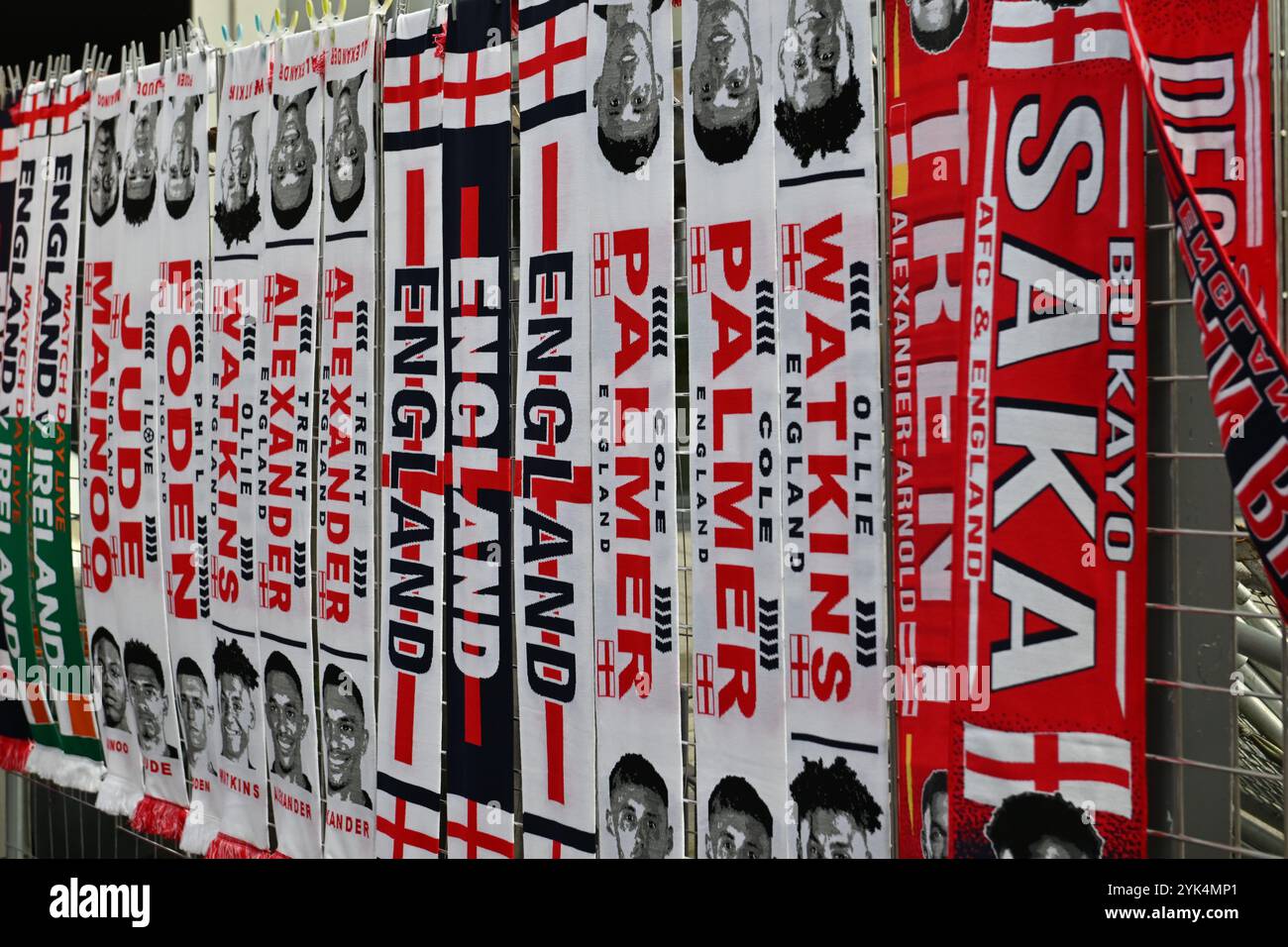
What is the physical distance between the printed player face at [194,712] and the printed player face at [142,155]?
1.08 metres

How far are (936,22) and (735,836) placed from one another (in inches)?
47.9

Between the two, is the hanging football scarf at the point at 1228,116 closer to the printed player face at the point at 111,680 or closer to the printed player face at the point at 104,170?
the printed player face at the point at 104,170

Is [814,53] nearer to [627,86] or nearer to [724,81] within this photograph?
[724,81]

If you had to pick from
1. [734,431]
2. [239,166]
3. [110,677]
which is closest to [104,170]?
[239,166]

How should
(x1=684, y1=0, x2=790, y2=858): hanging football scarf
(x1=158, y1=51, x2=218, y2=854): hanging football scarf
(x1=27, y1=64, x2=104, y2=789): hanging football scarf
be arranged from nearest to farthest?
(x1=684, y1=0, x2=790, y2=858): hanging football scarf < (x1=158, y1=51, x2=218, y2=854): hanging football scarf < (x1=27, y1=64, x2=104, y2=789): hanging football scarf

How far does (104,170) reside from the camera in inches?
100.0

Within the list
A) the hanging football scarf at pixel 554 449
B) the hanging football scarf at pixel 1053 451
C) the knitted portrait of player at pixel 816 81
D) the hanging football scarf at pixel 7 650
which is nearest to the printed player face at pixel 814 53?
the knitted portrait of player at pixel 816 81

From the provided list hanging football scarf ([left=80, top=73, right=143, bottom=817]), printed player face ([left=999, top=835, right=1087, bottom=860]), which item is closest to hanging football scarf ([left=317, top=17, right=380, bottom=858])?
hanging football scarf ([left=80, top=73, right=143, bottom=817])

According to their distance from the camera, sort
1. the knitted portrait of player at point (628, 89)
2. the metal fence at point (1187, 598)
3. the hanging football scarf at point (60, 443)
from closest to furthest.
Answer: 1. the metal fence at point (1187, 598)
2. the knitted portrait of player at point (628, 89)
3. the hanging football scarf at point (60, 443)

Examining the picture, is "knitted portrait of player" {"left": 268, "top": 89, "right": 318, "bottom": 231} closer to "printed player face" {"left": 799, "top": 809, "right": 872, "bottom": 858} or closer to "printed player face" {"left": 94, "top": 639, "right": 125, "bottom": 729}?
"printed player face" {"left": 94, "top": 639, "right": 125, "bottom": 729}

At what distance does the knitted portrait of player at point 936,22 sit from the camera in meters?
1.50

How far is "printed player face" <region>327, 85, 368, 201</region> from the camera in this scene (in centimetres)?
208

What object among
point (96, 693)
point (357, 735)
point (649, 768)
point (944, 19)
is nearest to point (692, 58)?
point (944, 19)

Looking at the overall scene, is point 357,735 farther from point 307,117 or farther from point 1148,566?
point 1148,566
